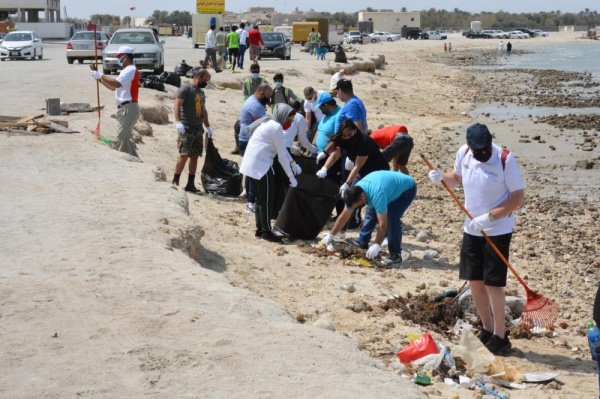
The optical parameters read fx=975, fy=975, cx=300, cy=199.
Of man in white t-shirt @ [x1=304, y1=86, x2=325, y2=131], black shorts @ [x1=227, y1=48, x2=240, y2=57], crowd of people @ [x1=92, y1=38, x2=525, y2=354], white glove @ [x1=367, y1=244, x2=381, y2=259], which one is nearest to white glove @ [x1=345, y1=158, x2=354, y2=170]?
crowd of people @ [x1=92, y1=38, x2=525, y2=354]

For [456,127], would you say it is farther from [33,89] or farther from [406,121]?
[33,89]

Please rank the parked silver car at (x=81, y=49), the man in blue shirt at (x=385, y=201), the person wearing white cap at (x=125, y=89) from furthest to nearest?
the parked silver car at (x=81, y=49)
the person wearing white cap at (x=125, y=89)
the man in blue shirt at (x=385, y=201)

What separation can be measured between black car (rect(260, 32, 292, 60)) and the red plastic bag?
38.8m

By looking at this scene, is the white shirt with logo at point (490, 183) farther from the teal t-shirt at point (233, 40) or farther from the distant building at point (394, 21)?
the distant building at point (394, 21)

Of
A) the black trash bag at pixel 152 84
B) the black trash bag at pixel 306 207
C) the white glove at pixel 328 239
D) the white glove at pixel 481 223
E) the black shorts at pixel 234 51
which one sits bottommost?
the white glove at pixel 328 239

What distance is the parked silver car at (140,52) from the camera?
2773cm

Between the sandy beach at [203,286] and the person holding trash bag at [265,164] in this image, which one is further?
the person holding trash bag at [265,164]

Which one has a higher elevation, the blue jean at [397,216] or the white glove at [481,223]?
the white glove at [481,223]

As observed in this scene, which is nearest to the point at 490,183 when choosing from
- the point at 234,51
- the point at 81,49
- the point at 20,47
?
the point at 234,51

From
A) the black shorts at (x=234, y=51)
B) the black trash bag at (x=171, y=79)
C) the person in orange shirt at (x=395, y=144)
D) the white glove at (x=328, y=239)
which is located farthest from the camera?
the black shorts at (x=234, y=51)

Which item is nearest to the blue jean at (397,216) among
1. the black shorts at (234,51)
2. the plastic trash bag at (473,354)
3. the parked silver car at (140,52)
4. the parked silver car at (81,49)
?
the plastic trash bag at (473,354)

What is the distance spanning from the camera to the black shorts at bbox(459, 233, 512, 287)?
778 cm

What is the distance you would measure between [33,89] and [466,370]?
1690 cm

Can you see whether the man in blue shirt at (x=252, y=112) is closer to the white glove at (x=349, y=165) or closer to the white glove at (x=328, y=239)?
the white glove at (x=349, y=165)
